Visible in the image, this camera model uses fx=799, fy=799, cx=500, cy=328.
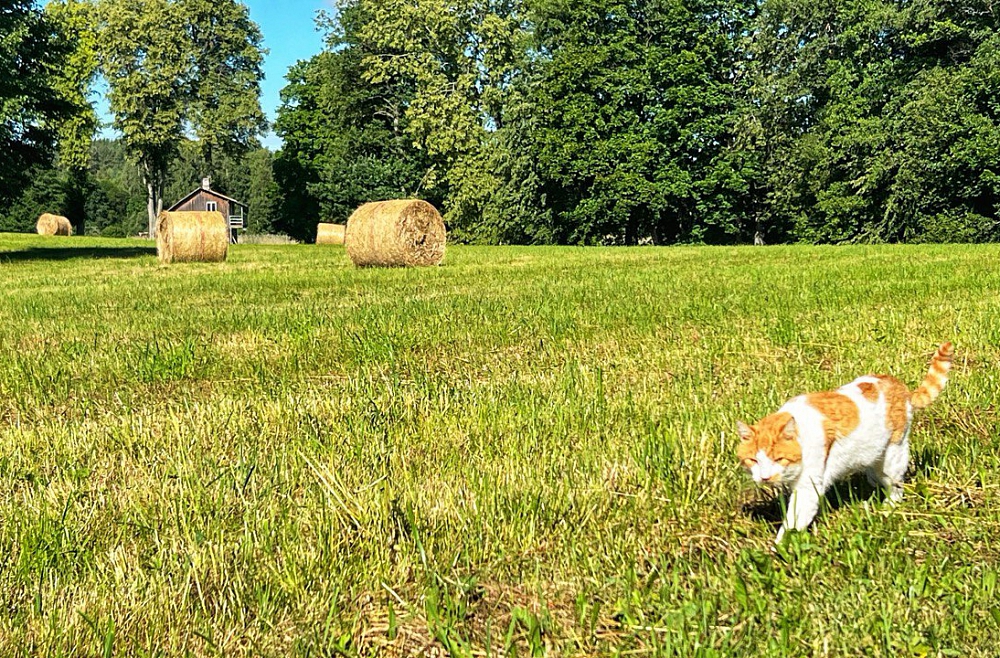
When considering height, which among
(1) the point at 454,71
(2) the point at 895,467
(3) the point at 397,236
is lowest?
(2) the point at 895,467

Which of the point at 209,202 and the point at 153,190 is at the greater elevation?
the point at 153,190

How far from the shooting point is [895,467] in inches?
117

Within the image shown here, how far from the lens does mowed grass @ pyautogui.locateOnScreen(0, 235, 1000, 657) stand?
91.0 inches

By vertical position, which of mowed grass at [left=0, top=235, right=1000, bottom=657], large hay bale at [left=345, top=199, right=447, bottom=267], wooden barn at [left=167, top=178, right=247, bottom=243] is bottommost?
mowed grass at [left=0, top=235, right=1000, bottom=657]

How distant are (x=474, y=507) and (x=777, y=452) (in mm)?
1113

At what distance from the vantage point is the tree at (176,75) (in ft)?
191

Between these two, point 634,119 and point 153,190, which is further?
point 153,190

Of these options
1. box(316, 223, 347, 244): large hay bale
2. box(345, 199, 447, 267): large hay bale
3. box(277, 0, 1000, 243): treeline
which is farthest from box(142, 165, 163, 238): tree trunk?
box(345, 199, 447, 267): large hay bale

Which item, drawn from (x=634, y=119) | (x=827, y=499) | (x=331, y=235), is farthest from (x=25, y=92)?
(x=634, y=119)

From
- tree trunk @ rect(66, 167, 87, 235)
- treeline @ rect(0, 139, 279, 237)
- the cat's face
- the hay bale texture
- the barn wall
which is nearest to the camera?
the cat's face

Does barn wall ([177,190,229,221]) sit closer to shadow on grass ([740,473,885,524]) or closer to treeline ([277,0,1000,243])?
treeline ([277,0,1000,243])

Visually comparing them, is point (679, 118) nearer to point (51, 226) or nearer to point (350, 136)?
point (350, 136)

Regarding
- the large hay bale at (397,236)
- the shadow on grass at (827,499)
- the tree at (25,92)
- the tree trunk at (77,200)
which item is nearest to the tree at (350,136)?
the tree trunk at (77,200)

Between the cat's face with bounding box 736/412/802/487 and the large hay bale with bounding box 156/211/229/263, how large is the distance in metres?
23.6
